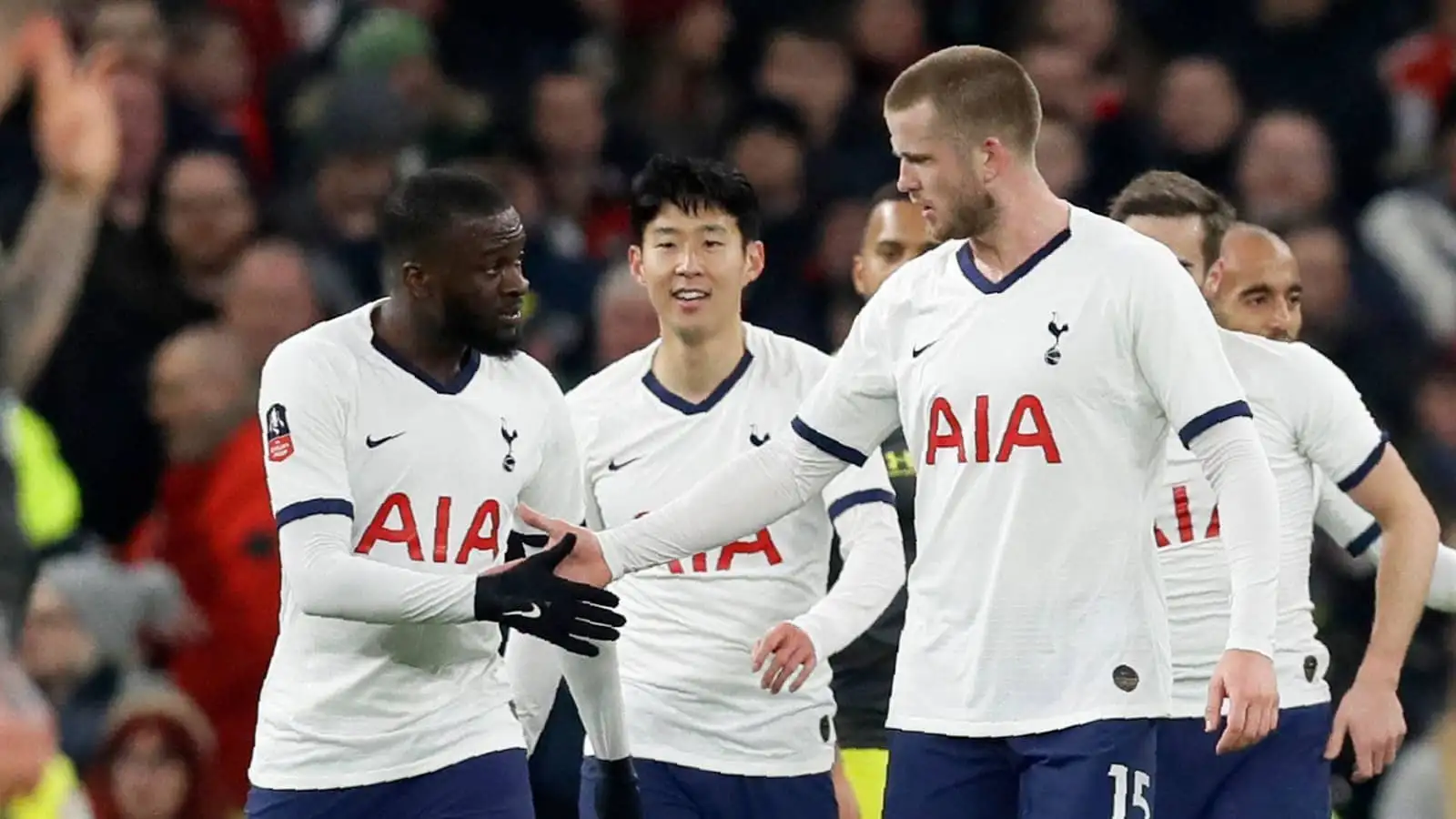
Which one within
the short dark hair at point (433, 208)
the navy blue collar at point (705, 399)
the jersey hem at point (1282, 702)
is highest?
the short dark hair at point (433, 208)

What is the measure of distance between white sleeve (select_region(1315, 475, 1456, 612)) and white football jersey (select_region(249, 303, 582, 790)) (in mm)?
2242

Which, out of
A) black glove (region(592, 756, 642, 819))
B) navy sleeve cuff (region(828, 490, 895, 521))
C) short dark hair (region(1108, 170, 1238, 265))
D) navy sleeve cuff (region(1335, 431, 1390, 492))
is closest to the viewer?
black glove (region(592, 756, 642, 819))

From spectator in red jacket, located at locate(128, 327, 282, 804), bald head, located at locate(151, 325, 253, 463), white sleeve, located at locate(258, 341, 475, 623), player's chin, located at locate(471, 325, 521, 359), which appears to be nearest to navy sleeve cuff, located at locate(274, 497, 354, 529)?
white sleeve, located at locate(258, 341, 475, 623)

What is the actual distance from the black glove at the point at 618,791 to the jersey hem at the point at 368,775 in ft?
1.60

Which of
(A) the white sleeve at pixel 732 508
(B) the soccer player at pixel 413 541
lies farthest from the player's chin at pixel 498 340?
(A) the white sleeve at pixel 732 508

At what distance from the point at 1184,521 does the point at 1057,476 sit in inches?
48.6

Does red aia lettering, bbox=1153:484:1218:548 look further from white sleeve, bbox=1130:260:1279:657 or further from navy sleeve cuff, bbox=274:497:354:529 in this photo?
navy sleeve cuff, bbox=274:497:354:529

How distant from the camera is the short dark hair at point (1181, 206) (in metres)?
7.15

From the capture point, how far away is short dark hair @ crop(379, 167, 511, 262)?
247 inches

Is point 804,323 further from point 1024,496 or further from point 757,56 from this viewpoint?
point 1024,496

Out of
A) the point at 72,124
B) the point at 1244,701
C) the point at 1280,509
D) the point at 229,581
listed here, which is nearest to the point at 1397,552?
the point at 1280,509

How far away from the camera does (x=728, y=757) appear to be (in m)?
6.95

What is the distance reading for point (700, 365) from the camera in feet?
23.7

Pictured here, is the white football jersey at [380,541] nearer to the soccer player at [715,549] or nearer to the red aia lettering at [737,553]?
the soccer player at [715,549]
